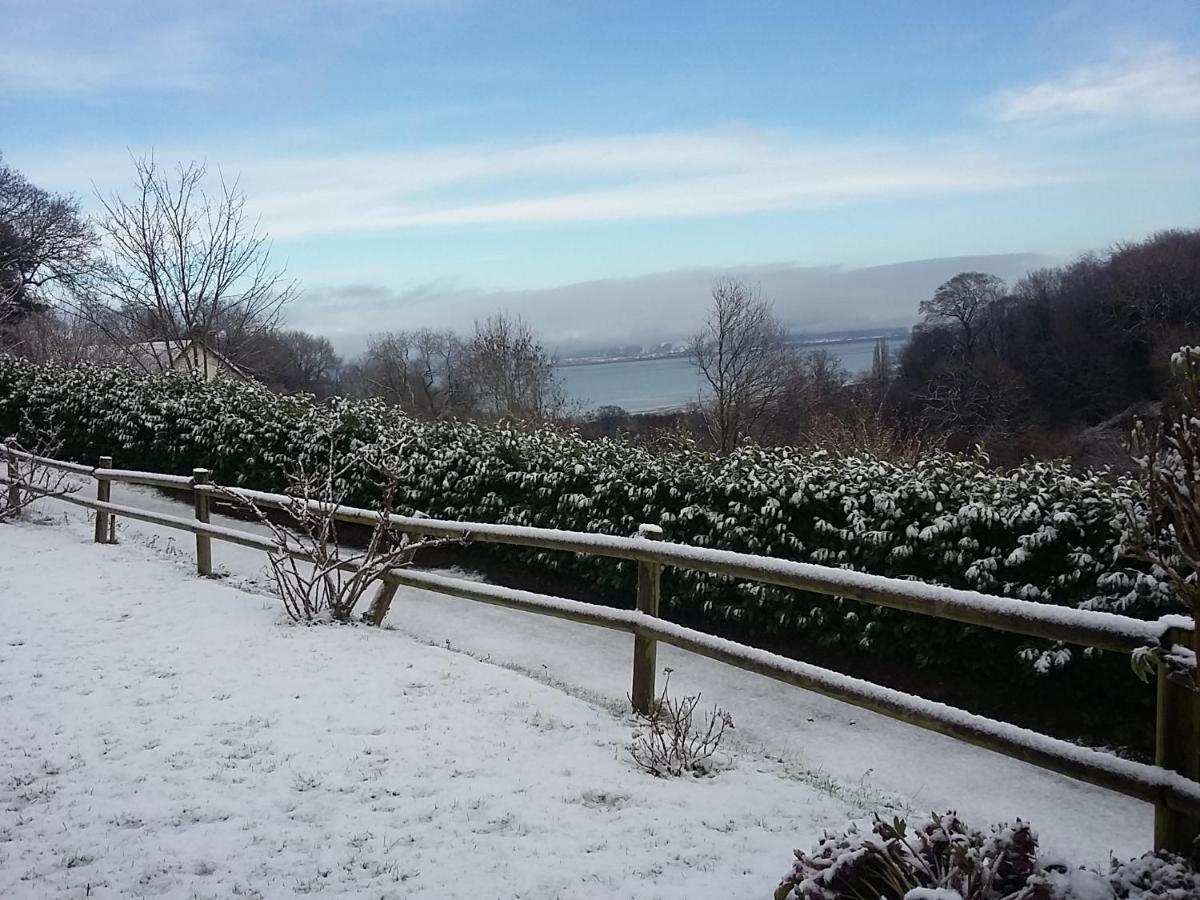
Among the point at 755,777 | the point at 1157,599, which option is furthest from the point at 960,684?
the point at 755,777

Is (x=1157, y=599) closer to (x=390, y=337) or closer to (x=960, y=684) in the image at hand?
(x=960, y=684)

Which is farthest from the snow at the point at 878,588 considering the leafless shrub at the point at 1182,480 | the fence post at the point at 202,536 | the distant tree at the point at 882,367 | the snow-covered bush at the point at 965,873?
the distant tree at the point at 882,367

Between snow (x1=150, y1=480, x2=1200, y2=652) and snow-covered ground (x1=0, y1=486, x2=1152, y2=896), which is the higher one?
snow (x1=150, y1=480, x2=1200, y2=652)

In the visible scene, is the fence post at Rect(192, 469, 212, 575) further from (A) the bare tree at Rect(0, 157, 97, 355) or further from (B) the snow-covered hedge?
(A) the bare tree at Rect(0, 157, 97, 355)

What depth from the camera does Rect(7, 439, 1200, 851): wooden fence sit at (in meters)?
2.79

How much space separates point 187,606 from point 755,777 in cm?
504

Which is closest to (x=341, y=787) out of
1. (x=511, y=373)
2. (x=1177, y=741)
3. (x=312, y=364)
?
(x=1177, y=741)

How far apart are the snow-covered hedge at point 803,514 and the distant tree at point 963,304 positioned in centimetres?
5403

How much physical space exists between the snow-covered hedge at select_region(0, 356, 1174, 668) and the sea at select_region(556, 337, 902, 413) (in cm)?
2486

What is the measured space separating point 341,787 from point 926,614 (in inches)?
118

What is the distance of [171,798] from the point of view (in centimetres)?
375

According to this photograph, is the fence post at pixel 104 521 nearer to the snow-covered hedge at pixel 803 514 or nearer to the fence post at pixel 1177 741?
the snow-covered hedge at pixel 803 514

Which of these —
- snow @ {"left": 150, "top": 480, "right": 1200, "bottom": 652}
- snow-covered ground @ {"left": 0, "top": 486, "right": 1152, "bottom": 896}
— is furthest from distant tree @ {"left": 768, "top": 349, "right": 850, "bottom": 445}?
snow @ {"left": 150, "top": 480, "right": 1200, "bottom": 652}

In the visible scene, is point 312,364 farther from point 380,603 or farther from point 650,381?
point 380,603
